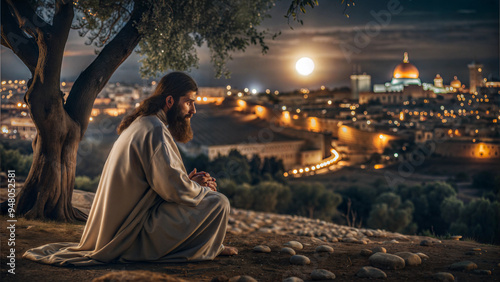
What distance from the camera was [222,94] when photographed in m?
72.8

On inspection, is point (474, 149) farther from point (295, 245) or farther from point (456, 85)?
point (456, 85)

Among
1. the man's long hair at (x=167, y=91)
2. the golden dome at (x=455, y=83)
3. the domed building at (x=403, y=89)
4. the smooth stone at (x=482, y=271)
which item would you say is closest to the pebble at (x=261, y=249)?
the man's long hair at (x=167, y=91)

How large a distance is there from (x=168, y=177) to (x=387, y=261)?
147cm

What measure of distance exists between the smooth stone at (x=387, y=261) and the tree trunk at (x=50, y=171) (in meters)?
3.19

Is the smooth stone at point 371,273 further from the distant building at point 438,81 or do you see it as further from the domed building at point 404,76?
the distant building at point 438,81

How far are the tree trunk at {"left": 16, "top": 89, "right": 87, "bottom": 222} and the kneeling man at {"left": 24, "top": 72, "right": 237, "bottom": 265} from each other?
74.7 inches

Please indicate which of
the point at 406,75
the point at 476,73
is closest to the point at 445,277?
the point at 476,73

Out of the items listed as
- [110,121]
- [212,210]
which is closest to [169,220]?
[212,210]

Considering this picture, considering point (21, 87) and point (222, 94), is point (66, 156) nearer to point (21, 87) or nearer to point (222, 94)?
point (21, 87)

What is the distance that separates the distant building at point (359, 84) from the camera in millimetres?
81125

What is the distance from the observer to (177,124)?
336 cm

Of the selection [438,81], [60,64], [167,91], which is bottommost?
[167,91]

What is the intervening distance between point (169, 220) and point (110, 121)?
2578 cm

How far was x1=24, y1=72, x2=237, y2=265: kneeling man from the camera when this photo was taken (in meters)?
3.05
